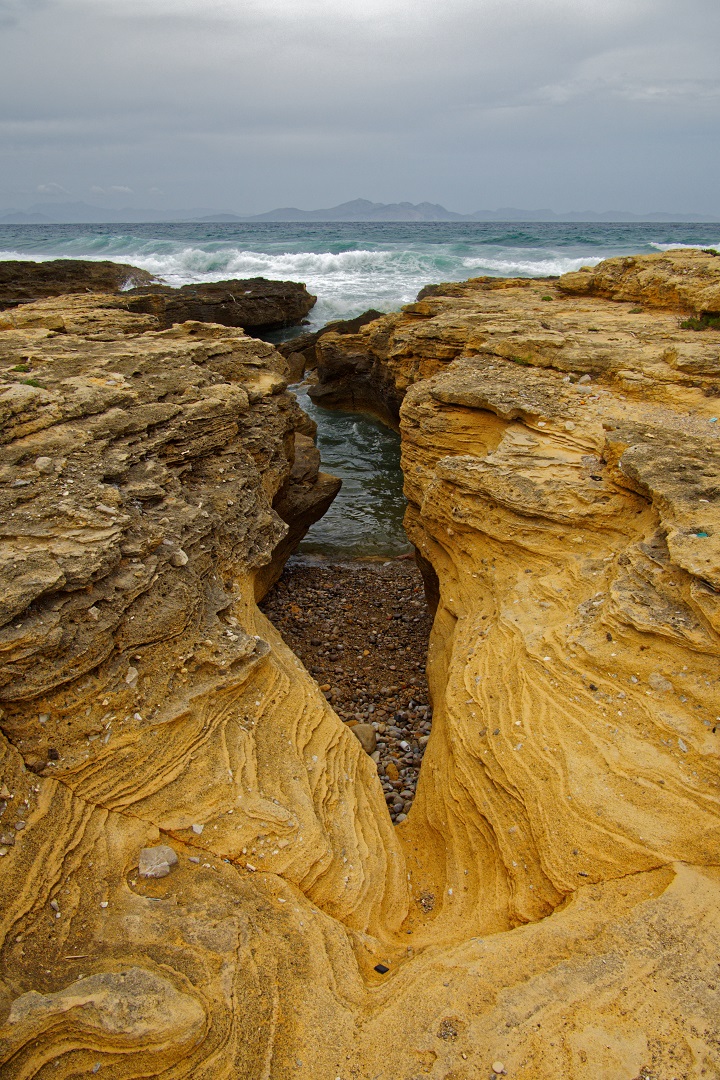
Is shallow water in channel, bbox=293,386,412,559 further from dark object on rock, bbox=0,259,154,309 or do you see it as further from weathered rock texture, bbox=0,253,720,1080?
dark object on rock, bbox=0,259,154,309

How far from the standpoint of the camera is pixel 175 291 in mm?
23109

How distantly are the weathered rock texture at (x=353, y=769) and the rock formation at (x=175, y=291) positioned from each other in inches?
614

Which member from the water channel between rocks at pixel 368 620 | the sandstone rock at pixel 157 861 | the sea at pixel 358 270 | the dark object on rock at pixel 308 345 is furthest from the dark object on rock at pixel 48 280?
the sandstone rock at pixel 157 861

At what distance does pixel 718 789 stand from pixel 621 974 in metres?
1.28

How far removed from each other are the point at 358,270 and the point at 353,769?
41.7 m

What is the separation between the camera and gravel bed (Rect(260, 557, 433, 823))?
7.04 metres

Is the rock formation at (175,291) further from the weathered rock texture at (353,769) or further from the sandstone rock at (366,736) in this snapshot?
the sandstone rock at (366,736)

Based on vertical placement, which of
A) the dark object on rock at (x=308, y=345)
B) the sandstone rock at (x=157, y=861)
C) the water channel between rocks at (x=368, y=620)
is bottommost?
the water channel between rocks at (x=368, y=620)

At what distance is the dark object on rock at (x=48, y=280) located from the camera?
2208 cm

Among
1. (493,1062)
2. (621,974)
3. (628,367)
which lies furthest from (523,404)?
(493,1062)

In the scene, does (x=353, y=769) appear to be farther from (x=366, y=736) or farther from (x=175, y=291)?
(x=175, y=291)

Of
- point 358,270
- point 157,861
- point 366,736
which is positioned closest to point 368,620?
point 366,736

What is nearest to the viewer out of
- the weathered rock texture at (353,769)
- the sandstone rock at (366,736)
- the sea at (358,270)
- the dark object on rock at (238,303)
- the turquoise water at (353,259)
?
the weathered rock texture at (353,769)

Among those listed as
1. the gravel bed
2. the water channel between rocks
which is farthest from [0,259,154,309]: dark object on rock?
the gravel bed
